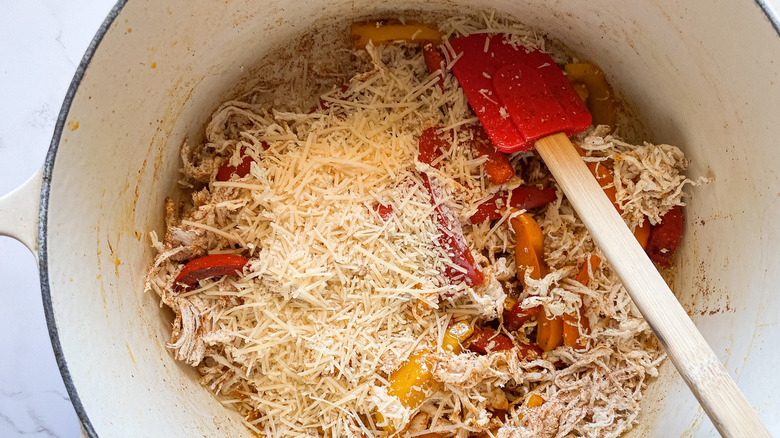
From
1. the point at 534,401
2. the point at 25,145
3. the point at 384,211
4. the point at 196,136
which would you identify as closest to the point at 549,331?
the point at 534,401

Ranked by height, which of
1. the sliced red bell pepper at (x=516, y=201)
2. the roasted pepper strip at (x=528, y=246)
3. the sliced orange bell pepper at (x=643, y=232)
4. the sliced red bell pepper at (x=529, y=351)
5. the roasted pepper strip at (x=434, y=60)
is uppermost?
the roasted pepper strip at (x=434, y=60)

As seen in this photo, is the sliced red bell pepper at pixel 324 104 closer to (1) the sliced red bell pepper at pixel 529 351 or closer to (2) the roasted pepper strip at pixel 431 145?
(2) the roasted pepper strip at pixel 431 145

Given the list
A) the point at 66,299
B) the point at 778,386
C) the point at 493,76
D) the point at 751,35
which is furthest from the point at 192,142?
the point at 778,386

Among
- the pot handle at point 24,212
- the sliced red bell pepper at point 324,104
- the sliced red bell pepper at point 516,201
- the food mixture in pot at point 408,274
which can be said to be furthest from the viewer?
the sliced red bell pepper at point 324,104

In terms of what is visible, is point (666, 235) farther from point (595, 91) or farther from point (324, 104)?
point (324, 104)

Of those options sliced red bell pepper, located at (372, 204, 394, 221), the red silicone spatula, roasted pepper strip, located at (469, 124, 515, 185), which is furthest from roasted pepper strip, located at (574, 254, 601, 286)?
sliced red bell pepper, located at (372, 204, 394, 221)

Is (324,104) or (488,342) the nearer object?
(488,342)

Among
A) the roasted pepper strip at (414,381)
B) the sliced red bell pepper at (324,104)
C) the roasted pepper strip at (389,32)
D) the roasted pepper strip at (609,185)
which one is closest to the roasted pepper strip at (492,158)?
the roasted pepper strip at (609,185)
